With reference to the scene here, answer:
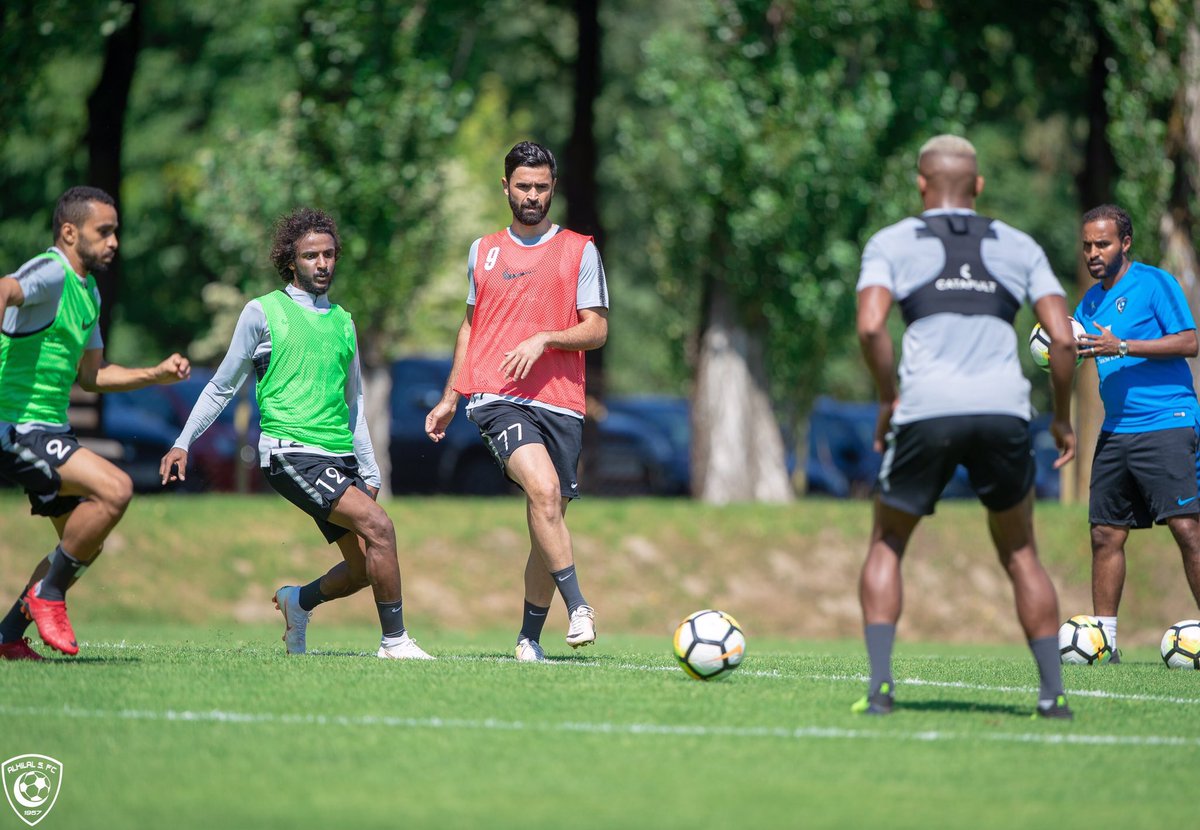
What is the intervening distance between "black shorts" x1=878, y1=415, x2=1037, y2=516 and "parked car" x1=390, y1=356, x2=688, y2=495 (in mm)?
16930

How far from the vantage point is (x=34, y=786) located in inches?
205

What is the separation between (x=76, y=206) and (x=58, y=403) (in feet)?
3.14

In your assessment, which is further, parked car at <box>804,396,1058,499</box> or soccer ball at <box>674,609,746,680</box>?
parked car at <box>804,396,1058,499</box>

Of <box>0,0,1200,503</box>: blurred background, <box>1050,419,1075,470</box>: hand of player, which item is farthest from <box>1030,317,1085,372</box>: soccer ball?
<box>0,0,1200,503</box>: blurred background

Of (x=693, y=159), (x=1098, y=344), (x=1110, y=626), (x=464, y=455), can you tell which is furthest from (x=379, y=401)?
(x=1098, y=344)

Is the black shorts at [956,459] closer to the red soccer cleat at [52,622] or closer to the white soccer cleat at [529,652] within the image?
the white soccer cleat at [529,652]

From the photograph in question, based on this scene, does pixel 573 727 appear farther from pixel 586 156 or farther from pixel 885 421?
pixel 586 156

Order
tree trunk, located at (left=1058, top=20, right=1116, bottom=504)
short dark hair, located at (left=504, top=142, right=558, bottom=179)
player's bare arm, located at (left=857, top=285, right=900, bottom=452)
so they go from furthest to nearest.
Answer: tree trunk, located at (left=1058, top=20, right=1116, bottom=504)
short dark hair, located at (left=504, top=142, right=558, bottom=179)
player's bare arm, located at (left=857, top=285, right=900, bottom=452)

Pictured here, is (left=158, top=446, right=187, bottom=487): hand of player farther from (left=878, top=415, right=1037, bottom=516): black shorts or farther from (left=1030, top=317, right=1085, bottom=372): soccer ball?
(left=1030, top=317, right=1085, bottom=372): soccer ball

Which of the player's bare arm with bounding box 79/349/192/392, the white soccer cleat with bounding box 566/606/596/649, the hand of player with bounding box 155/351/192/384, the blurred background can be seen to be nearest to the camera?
the hand of player with bounding box 155/351/192/384

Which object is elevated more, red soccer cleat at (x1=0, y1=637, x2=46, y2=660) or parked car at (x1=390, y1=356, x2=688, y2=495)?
parked car at (x1=390, y1=356, x2=688, y2=495)

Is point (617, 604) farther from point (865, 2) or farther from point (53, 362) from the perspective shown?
point (53, 362)

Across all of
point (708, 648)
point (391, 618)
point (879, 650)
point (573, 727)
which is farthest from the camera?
point (391, 618)

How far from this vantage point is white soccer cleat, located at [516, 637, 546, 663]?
28.0 feet
